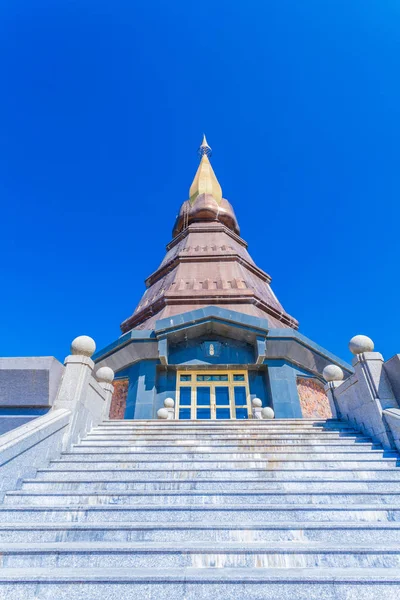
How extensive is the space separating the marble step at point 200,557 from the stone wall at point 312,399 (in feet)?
28.1

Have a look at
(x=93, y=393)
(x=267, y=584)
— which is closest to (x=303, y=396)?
(x=93, y=393)

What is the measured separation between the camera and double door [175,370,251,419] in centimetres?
1038

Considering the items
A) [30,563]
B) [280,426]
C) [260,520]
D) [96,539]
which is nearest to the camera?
[30,563]

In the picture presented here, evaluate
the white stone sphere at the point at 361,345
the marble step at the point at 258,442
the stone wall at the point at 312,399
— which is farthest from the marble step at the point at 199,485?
the stone wall at the point at 312,399

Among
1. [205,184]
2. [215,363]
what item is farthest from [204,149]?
[215,363]

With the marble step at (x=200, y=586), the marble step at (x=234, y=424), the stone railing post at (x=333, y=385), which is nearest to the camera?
the marble step at (x=200, y=586)

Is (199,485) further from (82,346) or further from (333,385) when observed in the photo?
(333,385)

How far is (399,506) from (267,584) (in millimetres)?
1806

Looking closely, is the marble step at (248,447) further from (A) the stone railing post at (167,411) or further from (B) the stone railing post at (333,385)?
(A) the stone railing post at (167,411)

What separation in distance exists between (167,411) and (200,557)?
709cm

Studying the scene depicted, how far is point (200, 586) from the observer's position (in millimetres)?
2119

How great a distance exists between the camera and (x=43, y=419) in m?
4.15

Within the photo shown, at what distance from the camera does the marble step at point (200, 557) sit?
235 centimetres

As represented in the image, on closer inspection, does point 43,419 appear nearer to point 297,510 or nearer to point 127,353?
point 297,510
